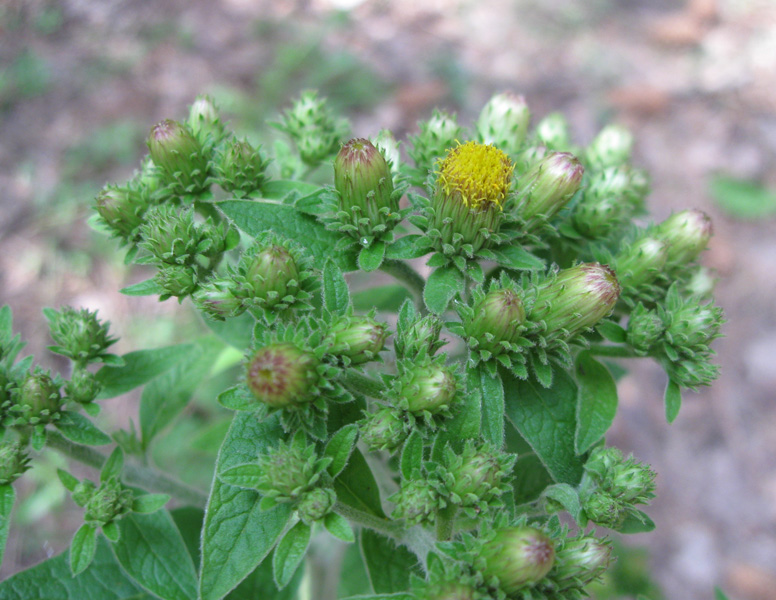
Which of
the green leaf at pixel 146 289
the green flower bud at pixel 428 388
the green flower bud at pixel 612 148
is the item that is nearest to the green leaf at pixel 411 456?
the green flower bud at pixel 428 388

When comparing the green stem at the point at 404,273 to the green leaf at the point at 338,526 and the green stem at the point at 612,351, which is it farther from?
the green leaf at the point at 338,526

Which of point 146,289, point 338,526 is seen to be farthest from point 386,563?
point 146,289

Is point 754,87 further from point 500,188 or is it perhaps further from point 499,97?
point 500,188

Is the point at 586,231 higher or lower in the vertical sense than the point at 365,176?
lower

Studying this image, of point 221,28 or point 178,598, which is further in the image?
point 221,28

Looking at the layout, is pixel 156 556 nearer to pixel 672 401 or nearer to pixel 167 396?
pixel 167 396

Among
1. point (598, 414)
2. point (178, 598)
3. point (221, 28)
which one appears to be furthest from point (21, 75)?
point (598, 414)

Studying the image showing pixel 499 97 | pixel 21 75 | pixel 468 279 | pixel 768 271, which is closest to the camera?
pixel 468 279

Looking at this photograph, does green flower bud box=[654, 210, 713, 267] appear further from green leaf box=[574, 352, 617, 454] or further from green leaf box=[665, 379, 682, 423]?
green leaf box=[574, 352, 617, 454]
